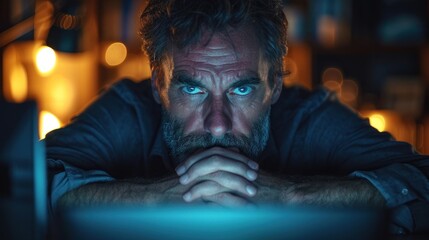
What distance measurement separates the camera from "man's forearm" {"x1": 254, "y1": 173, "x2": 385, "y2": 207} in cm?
117

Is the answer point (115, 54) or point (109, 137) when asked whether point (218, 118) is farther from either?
point (115, 54)

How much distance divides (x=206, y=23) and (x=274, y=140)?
444 millimetres

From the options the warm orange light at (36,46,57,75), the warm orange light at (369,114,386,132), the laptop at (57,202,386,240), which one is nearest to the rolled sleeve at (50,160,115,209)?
the laptop at (57,202,386,240)

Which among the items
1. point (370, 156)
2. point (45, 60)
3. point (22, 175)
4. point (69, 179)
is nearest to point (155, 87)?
point (69, 179)

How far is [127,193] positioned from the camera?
119cm

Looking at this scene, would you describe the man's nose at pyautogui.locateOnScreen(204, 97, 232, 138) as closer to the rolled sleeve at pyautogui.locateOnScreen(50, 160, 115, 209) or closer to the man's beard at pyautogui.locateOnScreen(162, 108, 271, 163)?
the man's beard at pyautogui.locateOnScreen(162, 108, 271, 163)

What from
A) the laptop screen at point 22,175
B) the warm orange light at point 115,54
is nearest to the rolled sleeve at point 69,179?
the laptop screen at point 22,175

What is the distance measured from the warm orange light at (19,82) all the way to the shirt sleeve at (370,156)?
1.84 m

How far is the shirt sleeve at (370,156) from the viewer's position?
4.02 ft

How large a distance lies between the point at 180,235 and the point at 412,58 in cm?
297

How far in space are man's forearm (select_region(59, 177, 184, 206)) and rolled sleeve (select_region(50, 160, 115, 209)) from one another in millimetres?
14

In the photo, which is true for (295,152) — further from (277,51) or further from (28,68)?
(28,68)

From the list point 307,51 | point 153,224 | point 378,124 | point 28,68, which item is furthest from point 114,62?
point 153,224

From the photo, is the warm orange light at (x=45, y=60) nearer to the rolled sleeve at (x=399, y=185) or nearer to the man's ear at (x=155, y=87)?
the man's ear at (x=155, y=87)
